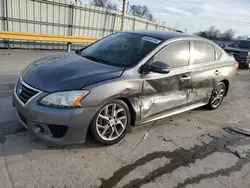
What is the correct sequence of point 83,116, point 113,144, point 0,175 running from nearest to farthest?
point 0,175, point 83,116, point 113,144

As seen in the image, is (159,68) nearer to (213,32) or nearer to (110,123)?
(110,123)

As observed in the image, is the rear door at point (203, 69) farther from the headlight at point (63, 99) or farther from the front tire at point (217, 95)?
the headlight at point (63, 99)

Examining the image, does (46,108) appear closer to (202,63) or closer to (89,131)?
(89,131)

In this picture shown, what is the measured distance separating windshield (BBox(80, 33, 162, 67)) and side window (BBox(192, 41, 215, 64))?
921 mm

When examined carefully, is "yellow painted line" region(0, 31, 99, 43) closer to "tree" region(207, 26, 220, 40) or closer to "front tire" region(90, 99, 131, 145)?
"front tire" region(90, 99, 131, 145)

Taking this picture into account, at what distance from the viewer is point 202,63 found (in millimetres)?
4316

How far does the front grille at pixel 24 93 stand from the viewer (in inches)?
109

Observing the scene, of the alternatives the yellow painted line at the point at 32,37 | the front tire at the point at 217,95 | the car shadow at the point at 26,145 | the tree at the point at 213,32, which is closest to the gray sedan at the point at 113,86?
the car shadow at the point at 26,145

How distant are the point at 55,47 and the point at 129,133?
9.71 metres

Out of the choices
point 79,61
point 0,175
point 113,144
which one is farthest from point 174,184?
point 79,61

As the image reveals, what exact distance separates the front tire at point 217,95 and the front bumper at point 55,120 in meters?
3.05

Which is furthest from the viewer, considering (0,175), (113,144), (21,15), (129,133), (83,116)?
(21,15)

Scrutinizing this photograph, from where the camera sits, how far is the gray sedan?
8.91 feet

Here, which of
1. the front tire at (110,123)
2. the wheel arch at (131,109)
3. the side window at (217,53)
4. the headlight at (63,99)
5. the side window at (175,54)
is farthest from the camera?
the side window at (217,53)
